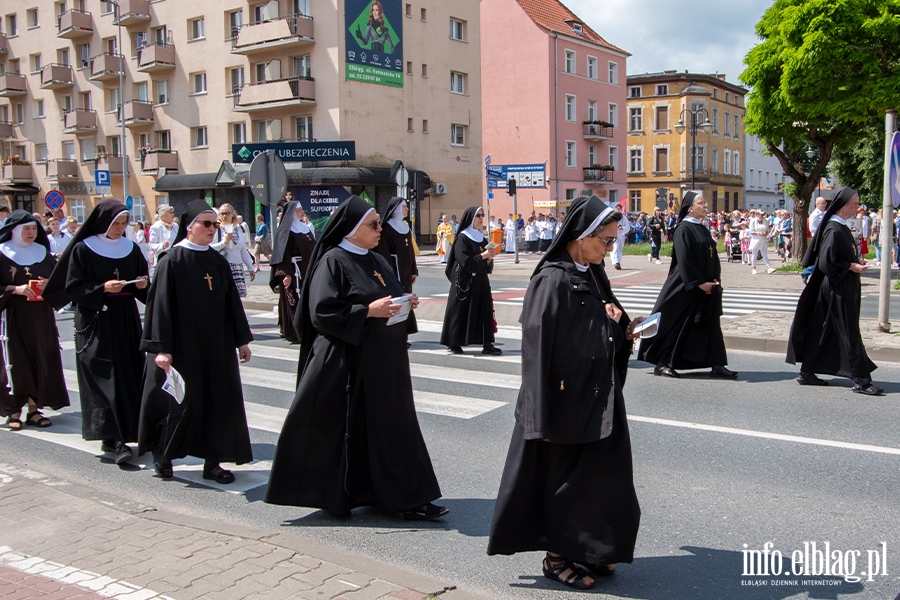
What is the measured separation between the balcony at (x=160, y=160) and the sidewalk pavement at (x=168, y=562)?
4317 centimetres

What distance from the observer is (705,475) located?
590 centimetres

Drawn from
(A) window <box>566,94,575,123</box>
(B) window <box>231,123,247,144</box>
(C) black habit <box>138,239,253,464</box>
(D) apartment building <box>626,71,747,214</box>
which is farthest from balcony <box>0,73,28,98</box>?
(C) black habit <box>138,239,253,464</box>

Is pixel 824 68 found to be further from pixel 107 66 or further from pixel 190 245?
pixel 107 66

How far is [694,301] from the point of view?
31.0 feet

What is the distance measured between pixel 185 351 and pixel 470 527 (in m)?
2.24

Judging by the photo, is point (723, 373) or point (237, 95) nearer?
point (723, 373)

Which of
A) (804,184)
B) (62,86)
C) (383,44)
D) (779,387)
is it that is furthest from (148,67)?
(779,387)

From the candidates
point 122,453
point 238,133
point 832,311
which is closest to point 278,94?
point 238,133

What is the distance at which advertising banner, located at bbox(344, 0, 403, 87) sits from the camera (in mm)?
39656

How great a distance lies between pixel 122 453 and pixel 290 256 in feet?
17.8

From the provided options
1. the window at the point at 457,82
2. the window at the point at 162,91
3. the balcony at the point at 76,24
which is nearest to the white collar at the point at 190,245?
the window at the point at 457,82

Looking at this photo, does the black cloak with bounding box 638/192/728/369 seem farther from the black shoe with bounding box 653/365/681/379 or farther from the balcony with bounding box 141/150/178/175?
the balcony with bounding box 141/150/178/175

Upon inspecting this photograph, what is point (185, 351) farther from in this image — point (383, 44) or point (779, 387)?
point (383, 44)

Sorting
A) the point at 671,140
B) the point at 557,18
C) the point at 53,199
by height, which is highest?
the point at 557,18
